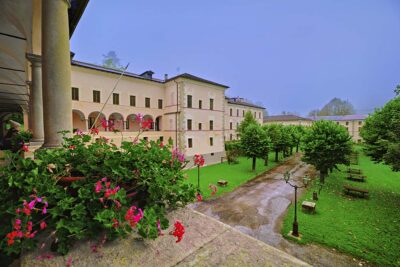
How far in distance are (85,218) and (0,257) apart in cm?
95

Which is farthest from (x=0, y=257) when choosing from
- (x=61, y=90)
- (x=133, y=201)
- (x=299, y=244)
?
(x=299, y=244)

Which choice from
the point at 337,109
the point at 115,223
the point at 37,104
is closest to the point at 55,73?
the point at 115,223

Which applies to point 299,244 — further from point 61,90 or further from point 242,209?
point 61,90

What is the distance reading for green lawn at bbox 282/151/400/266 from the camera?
23.5 ft

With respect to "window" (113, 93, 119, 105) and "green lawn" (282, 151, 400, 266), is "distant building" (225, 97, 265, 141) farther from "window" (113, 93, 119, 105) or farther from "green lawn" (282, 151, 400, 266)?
"green lawn" (282, 151, 400, 266)

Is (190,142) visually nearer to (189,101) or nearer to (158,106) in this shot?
(189,101)

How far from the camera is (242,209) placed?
36.0 feet

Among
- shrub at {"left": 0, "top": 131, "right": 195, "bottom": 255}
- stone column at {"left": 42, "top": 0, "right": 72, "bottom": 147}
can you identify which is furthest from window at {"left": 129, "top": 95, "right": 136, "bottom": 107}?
shrub at {"left": 0, "top": 131, "right": 195, "bottom": 255}

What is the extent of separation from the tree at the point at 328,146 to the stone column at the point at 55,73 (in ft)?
57.2

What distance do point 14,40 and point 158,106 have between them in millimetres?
19588

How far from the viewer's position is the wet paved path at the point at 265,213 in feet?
22.6

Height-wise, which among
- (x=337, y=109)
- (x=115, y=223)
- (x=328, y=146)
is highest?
(x=337, y=109)

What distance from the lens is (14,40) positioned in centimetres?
656

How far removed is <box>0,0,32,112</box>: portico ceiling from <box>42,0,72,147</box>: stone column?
8.82ft
